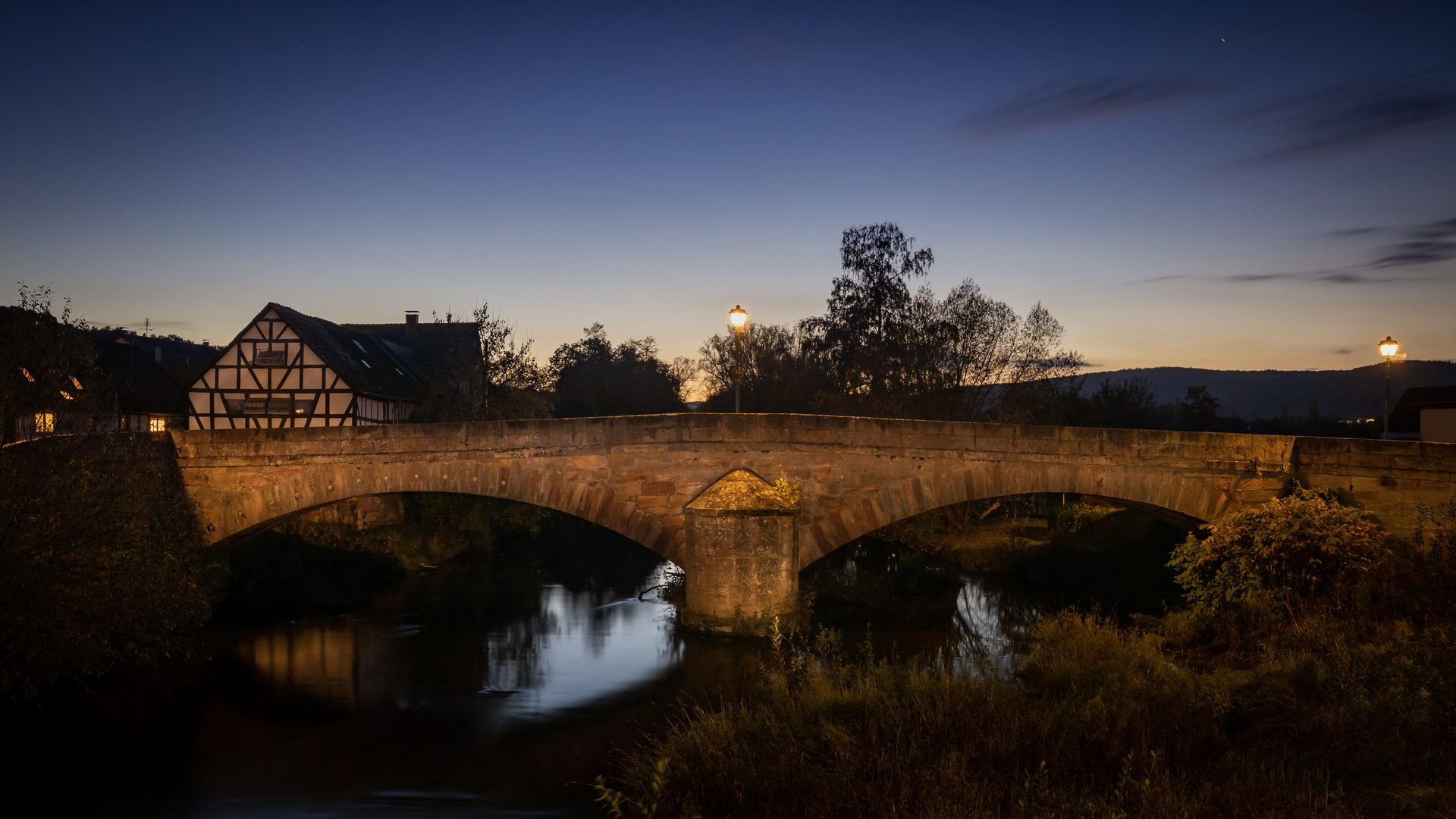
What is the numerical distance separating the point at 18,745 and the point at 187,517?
4.67m

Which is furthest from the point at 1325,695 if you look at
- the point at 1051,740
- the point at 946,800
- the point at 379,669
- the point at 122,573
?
the point at 122,573

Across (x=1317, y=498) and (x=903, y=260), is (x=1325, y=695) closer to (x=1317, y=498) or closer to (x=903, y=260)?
(x=1317, y=498)

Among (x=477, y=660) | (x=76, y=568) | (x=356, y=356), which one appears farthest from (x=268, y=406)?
(x=76, y=568)

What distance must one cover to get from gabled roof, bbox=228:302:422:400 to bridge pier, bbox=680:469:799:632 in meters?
16.2

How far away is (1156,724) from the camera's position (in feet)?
26.4

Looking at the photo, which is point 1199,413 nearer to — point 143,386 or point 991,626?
point 991,626

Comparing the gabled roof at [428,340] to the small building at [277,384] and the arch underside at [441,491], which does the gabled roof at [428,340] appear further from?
the arch underside at [441,491]

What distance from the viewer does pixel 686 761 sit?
26.3ft

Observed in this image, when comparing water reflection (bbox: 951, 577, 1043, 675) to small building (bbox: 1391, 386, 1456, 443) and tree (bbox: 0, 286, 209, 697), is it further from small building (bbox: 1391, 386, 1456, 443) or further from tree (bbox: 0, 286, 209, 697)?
small building (bbox: 1391, 386, 1456, 443)

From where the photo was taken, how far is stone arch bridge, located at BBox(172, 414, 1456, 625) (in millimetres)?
12984

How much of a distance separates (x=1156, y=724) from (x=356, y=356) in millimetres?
26467

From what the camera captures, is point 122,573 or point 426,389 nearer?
point 122,573

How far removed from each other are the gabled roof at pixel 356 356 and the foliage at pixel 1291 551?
72.7 ft

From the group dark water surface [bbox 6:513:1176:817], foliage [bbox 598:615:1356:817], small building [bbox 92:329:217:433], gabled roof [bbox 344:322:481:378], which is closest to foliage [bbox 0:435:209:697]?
dark water surface [bbox 6:513:1176:817]
